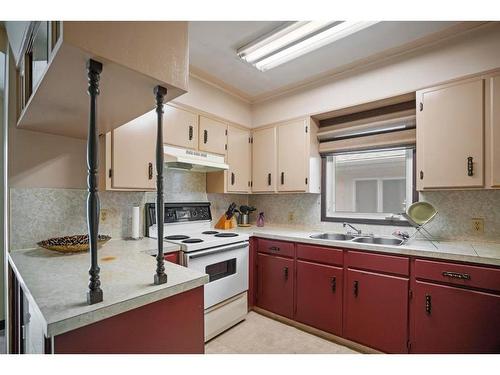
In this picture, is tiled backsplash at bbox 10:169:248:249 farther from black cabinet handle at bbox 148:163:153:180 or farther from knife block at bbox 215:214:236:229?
knife block at bbox 215:214:236:229

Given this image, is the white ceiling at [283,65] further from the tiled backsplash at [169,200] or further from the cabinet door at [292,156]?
the tiled backsplash at [169,200]

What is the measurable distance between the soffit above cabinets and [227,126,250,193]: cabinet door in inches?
21.3

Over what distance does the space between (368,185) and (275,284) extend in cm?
147

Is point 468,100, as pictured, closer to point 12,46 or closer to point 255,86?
point 255,86

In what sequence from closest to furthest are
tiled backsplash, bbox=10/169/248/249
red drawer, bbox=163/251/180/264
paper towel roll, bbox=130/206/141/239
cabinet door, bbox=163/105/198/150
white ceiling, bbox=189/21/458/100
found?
tiled backsplash, bbox=10/169/248/249 → white ceiling, bbox=189/21/458/100 → red drawer, bbox=163/251/180/264 → paper towel roll, bbox=130/206/141/239 → cabinet door, bbox=163/105/198/150

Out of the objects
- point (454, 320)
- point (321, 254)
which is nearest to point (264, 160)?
point (321, 254)

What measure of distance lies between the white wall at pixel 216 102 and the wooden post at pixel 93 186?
1590mm

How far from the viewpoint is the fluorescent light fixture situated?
1755 millimetres

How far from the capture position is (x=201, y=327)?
1.13m

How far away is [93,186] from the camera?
86 centimetres

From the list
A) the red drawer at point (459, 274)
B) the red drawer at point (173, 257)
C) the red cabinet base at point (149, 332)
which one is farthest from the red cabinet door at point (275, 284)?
the red cabinet base at point (149, 332)

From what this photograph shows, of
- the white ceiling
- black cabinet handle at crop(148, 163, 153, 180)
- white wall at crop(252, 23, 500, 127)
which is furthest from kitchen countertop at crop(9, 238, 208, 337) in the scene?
white wall at crop(252, 23, 500, 127)
